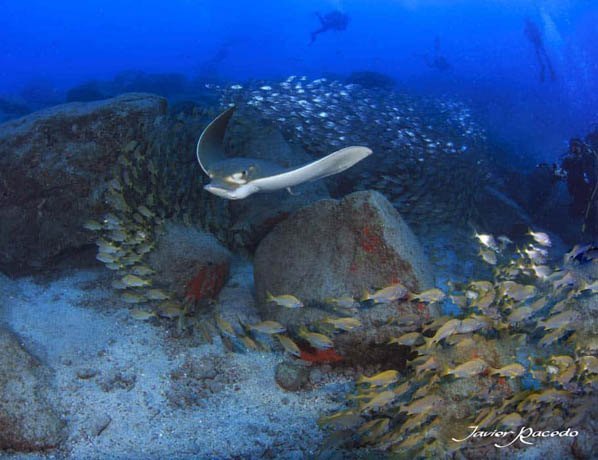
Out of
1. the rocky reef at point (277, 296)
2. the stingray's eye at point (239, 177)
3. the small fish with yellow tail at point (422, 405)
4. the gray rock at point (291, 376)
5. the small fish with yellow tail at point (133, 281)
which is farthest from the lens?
the small fish with yellow tail at point (133, 281)

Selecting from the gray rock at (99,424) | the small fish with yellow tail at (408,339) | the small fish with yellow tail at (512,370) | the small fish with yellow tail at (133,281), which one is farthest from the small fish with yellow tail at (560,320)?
the small fish with yellow tail at (133,281)

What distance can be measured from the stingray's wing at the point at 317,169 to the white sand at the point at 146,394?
2438 millimetres

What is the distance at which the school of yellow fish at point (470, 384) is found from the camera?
376 cm

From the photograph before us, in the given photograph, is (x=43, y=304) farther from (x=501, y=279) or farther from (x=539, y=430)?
(x=501, y=279)

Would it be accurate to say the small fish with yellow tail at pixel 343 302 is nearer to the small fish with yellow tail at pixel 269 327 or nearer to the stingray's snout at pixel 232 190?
the small fish with yellow tail at pixel 269 327

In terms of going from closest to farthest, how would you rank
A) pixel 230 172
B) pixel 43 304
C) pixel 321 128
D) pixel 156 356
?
pixel 230 172 → pixel 156 356 → pixel 43 304 → pixel 321 128

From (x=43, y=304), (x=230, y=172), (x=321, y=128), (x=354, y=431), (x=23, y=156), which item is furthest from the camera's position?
(x=321, y=128)

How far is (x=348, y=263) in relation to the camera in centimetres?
503

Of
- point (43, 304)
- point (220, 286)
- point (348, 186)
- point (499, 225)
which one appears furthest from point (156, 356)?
point (499, 225)

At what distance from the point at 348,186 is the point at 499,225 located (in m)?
4.60

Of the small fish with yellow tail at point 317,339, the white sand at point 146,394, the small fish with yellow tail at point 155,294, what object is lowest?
the white sand at point 146,394

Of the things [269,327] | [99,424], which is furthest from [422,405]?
[99,424]

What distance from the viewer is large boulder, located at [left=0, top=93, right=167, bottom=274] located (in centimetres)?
652

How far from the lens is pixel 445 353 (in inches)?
175
